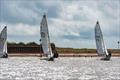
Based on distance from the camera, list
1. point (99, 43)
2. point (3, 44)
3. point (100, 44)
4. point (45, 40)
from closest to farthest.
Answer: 1. point (45, 40)
2. point (99, 43)
3. point (100, 44)
4. point (3, 44)

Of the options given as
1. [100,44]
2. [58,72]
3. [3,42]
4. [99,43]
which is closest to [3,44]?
[3,42]

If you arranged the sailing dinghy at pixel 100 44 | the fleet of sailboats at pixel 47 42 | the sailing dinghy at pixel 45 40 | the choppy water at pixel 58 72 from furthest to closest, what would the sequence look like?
the sailing dinghy at pixel 100 44 < the fleet of sailboats at pixel 47 42 < the sailing dinghy at pixel 45 40 < the choppy water at pixel 58 72

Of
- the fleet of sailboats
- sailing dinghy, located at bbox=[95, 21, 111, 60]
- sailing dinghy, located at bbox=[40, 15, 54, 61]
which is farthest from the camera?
sailing dinghy, located at bbox=[95, 21, 111, 60]

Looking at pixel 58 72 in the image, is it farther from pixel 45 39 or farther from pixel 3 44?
pixel 3 44

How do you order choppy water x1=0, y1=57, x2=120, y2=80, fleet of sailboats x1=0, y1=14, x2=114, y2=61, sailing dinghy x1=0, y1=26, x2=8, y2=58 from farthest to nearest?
sailing dinghy x1=0, y1=26, x2=8, y2=58 → fleet of sailboats x1=0, y1=14, x2=114, y2=61 → choppy water x1=0, y1=57, x2=120, y2=80

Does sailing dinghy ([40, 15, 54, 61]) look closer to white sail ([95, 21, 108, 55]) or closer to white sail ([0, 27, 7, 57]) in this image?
white sail ([95, 21, 108, 55])

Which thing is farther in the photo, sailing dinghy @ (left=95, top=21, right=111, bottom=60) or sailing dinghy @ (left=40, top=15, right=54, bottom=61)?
sailing dinghy @ (left=95, top=21, right=111, bottom=60)

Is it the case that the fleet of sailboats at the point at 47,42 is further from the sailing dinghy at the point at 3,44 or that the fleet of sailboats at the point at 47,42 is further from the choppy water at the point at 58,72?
the choppy water at the point at 58,72

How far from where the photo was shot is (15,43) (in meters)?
167

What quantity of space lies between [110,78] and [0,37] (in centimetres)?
7218

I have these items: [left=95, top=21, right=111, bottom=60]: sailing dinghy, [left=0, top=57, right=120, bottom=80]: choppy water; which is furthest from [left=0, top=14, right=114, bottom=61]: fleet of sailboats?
[left=0, top=57, right=120, bottom=80]: choppy water

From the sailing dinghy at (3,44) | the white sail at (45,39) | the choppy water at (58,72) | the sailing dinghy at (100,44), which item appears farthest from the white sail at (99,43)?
the choppy water at (58,72)

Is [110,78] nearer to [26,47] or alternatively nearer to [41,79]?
[41,79]

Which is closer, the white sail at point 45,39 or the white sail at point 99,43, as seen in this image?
the white sail at point 45,39
